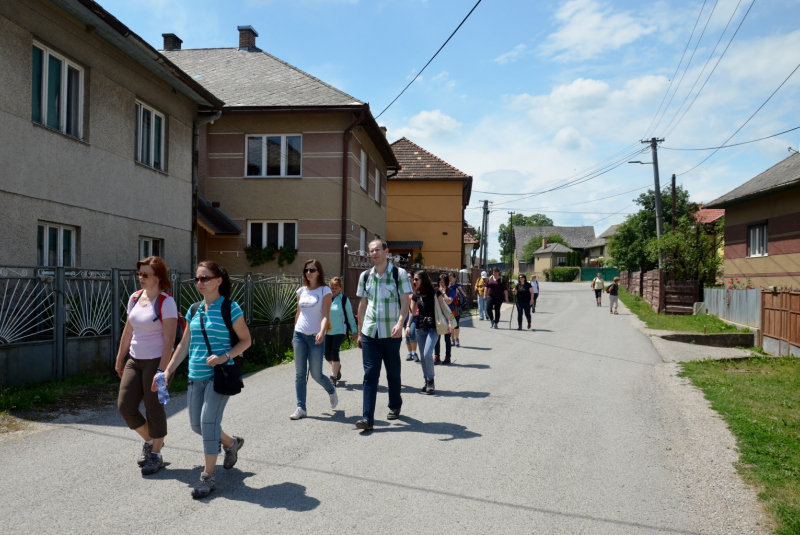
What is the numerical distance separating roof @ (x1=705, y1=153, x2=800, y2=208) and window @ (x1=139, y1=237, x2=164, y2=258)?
59.7 ft

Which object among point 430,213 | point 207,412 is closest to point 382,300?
point 207,412

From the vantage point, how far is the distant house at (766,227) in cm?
2178

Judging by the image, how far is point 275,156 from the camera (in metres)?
19.7

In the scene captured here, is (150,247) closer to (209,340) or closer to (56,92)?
(56,92)

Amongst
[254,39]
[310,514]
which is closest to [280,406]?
[310,514]

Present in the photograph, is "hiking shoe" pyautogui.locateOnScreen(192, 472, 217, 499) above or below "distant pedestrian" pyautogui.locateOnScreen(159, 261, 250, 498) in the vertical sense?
below

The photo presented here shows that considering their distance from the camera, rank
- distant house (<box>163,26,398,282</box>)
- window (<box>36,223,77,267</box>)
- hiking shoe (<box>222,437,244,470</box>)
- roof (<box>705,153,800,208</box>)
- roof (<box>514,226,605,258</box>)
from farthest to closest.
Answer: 1. roof (<box>514,226,605,258</box>)
2. roof (<box>705,153,800,208</box>)
3. distant house (<box>163,26,398,282</box>)
4. window (<box>36,223,77,267</box>)
5. hiking shoe (<box>222,437,244,470</box>)

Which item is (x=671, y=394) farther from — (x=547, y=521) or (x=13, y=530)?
(x=13, y=530)

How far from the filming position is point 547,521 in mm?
4176

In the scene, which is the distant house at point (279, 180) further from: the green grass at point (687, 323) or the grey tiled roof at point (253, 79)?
the green grass at point (687, 323)

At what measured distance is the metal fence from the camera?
18344 millimetres

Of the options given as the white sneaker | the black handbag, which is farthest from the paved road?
the black handbag

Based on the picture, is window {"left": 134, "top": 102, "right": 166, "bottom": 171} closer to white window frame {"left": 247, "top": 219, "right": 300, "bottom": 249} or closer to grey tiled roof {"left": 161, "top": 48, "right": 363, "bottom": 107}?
grey tiled roof {"left": 161, "top": 48, "right": 363, "bottom": 107}

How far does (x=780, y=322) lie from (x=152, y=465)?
14055mm
